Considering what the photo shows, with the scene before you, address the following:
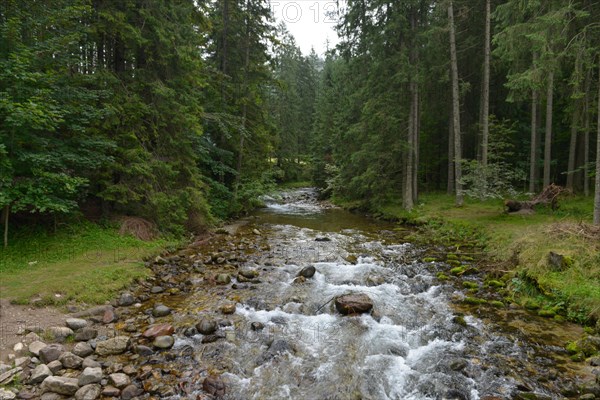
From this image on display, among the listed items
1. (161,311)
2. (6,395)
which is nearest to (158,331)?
(161,311)

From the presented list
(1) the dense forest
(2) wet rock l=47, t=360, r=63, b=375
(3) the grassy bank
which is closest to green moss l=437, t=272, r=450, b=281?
(3) the grassy bank

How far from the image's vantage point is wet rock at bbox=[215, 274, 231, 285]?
8.97 meters

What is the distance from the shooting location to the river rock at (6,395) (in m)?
4.23

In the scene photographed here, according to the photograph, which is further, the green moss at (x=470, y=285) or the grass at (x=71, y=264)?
the green moss at (x=470, y=285)

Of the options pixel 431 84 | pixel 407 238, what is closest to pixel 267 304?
pixel 407 238

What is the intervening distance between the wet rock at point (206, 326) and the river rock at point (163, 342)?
558 mm

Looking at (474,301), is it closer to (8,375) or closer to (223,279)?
(223,279)

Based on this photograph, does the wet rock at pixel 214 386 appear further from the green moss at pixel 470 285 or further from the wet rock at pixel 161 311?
the green moss at pixel 470 285

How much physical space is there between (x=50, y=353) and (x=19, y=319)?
4.60 ft

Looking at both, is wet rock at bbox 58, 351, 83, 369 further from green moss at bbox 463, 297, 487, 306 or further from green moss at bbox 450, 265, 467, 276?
green moss at bbox 450, 265, 467, 276

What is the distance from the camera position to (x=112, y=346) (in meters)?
5.68

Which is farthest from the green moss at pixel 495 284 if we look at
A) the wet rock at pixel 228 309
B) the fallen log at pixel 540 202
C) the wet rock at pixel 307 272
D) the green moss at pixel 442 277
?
the fallen log at pixel 540 202

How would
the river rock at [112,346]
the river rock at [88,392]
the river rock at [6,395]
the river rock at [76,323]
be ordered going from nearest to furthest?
1. the river rock at [6,395]
2. the river rock at [88,392]
3. the river rock at [112,346]
4. the river rock at [76,323]

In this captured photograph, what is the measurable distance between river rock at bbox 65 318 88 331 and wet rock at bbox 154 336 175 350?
4.93ft
